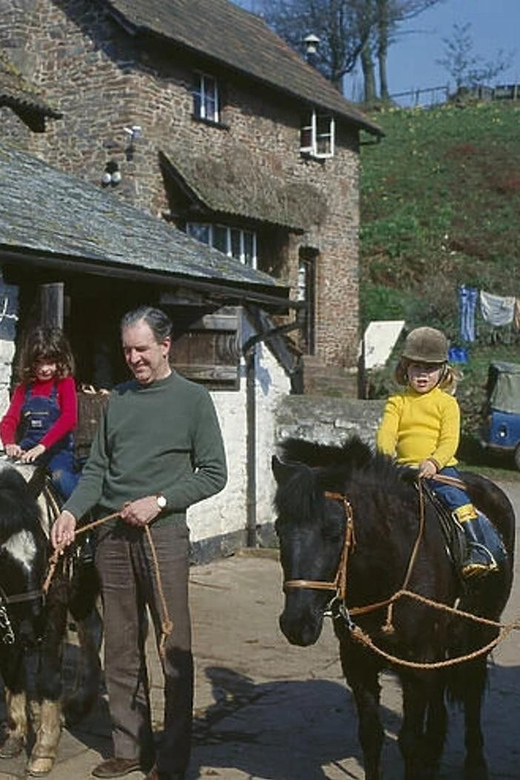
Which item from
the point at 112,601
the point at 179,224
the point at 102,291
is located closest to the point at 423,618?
the point at 112,601

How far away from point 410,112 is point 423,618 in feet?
170

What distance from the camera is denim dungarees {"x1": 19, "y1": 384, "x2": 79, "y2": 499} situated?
633 centimetres

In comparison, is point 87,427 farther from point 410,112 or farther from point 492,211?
point 410,112

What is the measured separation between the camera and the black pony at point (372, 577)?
3.99 m

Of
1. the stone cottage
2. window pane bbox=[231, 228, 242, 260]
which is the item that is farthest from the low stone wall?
window pane bbox=[231, 228, 242, 260]

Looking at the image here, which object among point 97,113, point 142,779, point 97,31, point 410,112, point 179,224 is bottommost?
point 142,779

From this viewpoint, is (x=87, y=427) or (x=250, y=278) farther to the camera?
(x=250, y=278)

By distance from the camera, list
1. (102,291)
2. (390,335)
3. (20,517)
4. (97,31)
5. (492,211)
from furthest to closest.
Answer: (492,211) → (390,335) → (97,31) → (102,291) → (20,517)

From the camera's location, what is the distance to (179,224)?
20.2m

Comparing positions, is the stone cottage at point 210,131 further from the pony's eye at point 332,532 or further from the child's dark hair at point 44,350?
the pony's eye at point 332,532

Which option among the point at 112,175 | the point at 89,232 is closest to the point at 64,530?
the point at 89,232

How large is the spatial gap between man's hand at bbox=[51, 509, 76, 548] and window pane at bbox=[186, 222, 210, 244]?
16080 millimetres

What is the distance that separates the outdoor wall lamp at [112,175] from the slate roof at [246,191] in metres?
0.96

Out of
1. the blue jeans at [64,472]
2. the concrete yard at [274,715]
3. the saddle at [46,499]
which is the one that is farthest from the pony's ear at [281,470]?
the blue jeans at [64,472]
